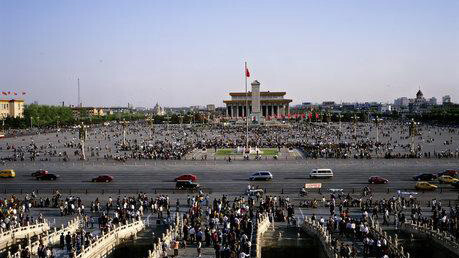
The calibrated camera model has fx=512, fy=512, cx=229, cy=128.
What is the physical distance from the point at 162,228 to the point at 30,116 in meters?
131

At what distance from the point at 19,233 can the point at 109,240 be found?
4820mm

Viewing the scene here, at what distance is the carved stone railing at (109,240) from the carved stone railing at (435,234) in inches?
554

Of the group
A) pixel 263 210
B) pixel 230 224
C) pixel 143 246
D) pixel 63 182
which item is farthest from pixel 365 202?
pixel 63 182

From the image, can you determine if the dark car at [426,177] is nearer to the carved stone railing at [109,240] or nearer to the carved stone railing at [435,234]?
the carved stone railing at [435,234]

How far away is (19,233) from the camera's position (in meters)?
24.9

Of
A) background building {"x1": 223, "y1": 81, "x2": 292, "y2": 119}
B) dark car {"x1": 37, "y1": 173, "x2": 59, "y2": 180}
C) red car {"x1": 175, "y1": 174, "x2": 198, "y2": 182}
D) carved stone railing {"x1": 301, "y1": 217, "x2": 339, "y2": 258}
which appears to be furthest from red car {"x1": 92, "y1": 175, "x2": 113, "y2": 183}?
background building {"x1": 223, "y1": 81, "x2": 292, "y2": 119}

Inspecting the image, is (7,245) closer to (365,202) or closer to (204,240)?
(204,240)

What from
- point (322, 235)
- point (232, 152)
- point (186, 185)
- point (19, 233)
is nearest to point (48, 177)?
point (186, 185)

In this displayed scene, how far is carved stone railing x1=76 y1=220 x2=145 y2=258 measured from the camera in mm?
20800

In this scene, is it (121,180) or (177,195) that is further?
(121,180)

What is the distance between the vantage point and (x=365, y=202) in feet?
111

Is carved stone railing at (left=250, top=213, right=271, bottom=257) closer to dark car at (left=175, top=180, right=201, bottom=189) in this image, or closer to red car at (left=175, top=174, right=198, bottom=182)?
dark car at (left=175, top=180, right=201, bottom=189)

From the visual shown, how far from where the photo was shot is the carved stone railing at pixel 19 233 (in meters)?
23.5

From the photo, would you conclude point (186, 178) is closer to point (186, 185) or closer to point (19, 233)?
point (186, 185)
